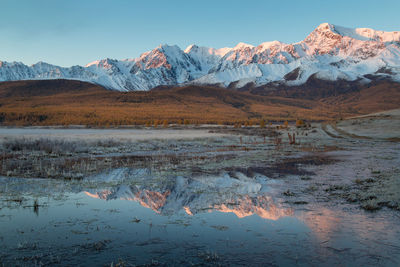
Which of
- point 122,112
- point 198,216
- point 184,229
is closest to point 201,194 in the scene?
point 198,216

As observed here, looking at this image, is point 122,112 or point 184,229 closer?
point 184,229

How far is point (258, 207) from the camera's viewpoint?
1330 cm

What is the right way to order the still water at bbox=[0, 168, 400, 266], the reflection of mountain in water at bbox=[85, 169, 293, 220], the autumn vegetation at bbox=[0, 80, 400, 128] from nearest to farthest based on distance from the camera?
the still water at bbox=[0, 168, 400, 266] → the reflection of mountain in water at bbox=[85, 169, 293, 220] → the autumn vegetation at bbox=[0, 80, 400, 128]

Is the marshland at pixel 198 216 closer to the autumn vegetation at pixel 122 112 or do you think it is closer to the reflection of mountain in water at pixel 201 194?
the reflection of mountain in water at pixel 201 194

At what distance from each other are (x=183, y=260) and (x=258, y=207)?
550cm

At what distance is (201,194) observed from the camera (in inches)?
609

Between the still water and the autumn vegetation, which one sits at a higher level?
the autumn vegetation

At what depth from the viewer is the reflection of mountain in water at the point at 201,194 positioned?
13.0m

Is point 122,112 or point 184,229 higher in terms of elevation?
point 122,112

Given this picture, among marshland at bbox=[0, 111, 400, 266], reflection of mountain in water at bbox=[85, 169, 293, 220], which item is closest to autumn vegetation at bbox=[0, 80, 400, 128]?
marshland at bbox=[0, 111, 400, 266]

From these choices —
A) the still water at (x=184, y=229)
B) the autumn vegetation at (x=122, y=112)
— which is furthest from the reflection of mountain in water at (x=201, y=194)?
the autumn vegetation at (x=122, y=112)

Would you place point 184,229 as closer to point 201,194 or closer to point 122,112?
point 201,194

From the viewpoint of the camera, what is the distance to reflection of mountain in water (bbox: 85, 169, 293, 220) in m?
13.0

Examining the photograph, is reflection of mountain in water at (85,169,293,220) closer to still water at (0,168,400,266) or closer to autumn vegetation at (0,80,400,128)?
still water at (0,168,400,266)
